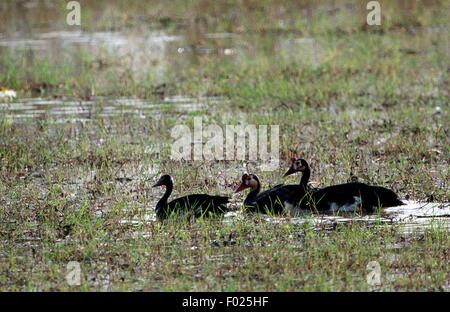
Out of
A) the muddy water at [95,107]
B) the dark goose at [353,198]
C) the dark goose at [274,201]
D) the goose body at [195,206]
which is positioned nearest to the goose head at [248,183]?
the dark goose at [274,201]

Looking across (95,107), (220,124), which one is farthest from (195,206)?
(95,107)

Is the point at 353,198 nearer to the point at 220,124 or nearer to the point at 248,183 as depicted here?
the point at 248,183

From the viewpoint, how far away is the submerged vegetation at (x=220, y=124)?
25.3ft

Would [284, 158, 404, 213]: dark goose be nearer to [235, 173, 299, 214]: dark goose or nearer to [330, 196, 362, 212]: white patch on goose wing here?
[330, 196, 362, 212]: white patch on goose wing

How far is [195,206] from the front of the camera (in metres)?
9.09

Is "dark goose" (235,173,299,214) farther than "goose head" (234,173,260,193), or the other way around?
"goose head" (234,173,260,193)

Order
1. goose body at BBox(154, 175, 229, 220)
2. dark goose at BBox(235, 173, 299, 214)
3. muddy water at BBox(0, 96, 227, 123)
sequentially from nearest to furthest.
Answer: goose body at BBox(154, 175, 229, 220)
dark goose at BBox(235, 173, 299, 214)
muddy water at BBox(0, 96, 227, 123)

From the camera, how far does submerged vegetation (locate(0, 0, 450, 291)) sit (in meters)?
7.72

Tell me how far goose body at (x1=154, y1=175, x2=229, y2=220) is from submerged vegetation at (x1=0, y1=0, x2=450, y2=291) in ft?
0.47

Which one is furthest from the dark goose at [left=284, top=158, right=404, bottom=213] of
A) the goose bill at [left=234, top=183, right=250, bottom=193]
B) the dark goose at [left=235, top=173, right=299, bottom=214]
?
the goose bill at [left=234, top=183, right=250, bottom=193]

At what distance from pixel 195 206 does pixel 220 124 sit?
3.98 m

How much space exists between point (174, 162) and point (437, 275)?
4482 mm
